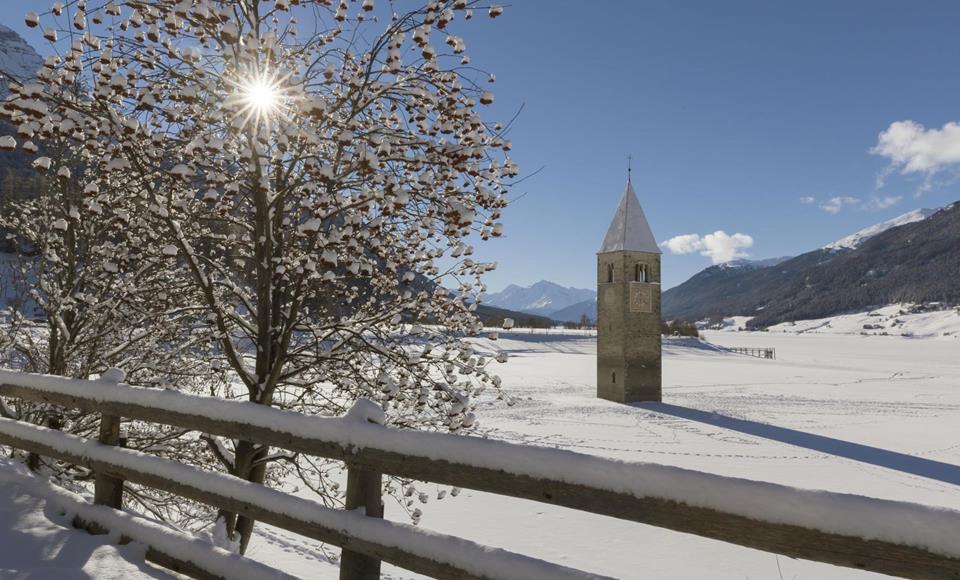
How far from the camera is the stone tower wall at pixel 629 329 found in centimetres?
4084

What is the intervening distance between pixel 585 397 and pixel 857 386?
2617cm

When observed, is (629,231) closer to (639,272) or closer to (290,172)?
(639,272)

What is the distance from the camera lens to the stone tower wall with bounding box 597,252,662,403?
40.8 meters

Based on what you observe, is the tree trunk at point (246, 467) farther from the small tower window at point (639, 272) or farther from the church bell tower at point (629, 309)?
the small tower window at point (639, 272)

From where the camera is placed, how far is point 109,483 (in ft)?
15.8

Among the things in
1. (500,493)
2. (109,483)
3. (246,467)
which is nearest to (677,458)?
(246,467)

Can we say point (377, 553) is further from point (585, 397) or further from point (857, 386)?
point (857, 386)

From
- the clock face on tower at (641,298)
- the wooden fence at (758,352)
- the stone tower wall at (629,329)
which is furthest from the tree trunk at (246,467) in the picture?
the wooden fence at (758,352)

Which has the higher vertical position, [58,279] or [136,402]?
[58,279]

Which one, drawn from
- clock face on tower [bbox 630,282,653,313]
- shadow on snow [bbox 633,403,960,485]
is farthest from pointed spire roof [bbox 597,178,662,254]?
shadow on snow [bbox 633,403,960,485]

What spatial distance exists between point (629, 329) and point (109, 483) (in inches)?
1559

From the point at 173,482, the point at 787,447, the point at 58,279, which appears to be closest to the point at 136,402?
the point at 173,482

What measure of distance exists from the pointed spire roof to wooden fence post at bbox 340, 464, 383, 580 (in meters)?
41.3

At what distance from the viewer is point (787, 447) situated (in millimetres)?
24562
